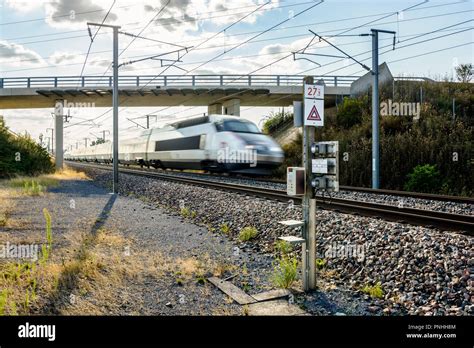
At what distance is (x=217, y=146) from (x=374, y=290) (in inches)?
621

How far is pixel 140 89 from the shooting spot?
3047 centimetres

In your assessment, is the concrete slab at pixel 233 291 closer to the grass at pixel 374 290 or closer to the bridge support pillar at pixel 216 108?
the grass at pixel 374 290

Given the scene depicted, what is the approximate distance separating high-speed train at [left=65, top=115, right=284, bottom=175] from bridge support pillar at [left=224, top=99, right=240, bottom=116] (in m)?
6.28

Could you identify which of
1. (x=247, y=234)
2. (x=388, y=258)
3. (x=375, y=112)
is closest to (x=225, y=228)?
(x=247, y=234)

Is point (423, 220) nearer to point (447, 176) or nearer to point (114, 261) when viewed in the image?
point (114, 261)

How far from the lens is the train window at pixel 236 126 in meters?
20.1

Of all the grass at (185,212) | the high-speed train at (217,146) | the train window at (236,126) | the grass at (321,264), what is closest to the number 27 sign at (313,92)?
the grass at (321,264)

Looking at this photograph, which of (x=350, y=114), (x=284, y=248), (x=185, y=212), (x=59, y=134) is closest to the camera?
(x=284, y=248)

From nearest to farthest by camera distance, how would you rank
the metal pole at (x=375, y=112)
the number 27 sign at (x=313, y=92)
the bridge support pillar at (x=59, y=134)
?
the number 27 sign at (x=313, y=92) < the metal pole at (x=375, y=112) < the bridge support pillar at (x=59, y=134)

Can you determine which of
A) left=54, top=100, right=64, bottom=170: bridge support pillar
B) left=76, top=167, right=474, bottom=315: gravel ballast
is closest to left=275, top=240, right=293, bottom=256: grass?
left=76, top=167, right=474, bottom=315: gravel ballast

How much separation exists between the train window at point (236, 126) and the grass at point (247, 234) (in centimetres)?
1268

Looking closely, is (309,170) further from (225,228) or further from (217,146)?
(217,146)

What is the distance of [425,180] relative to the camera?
15.4 m
